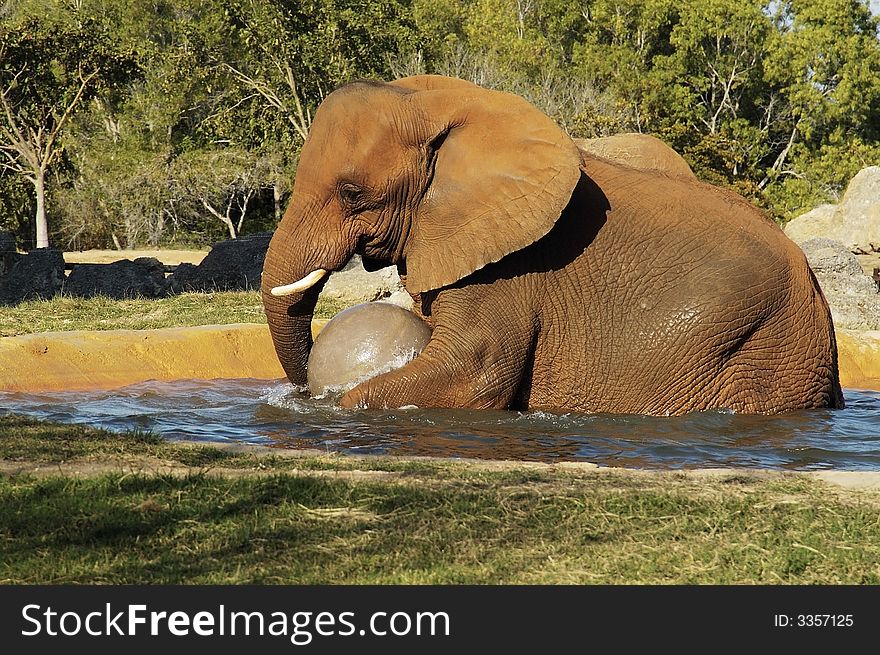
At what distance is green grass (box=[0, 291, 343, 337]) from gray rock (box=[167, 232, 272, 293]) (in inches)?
87.8

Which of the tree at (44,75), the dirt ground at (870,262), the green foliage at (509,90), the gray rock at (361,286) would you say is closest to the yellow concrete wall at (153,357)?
the gray rock at (361,286)

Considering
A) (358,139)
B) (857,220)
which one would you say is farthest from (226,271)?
(857,220)

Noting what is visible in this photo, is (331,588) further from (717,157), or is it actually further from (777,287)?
(717,157)

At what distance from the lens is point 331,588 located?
4137mm

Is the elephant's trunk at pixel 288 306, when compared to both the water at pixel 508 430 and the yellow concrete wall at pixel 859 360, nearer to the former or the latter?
the water at pixel 508 430

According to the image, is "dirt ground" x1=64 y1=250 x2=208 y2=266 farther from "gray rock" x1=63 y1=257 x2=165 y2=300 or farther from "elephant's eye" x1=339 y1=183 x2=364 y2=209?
"elephant's eye" x1=339 y1=183 x2=364 y2=209

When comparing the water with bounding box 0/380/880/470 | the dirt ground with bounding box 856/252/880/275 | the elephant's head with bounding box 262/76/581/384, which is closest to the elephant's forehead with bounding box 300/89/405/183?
the elephant's head with bounding box 262/76/581/384

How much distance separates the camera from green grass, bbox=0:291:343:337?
13.1 metres

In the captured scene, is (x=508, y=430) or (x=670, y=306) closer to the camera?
(x=508, y=430)

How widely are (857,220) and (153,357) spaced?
20.6 metres

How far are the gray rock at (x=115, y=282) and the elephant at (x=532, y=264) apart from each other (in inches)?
339

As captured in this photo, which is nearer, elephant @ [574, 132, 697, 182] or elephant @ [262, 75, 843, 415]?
elephant @ [262, 75, 843, 415]

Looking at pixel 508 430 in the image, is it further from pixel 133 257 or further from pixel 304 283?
pixel 133 257

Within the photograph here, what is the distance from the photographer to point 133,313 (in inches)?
576
